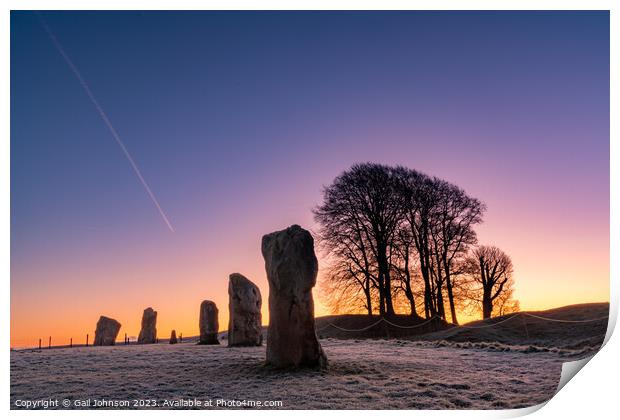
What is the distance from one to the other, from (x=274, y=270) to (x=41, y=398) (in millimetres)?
4903

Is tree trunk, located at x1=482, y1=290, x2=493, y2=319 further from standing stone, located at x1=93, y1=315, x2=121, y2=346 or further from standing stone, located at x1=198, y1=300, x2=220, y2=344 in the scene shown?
standing stone, located at x1=93, y1=315, x2=121, y2=346

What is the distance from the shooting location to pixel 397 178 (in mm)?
27000

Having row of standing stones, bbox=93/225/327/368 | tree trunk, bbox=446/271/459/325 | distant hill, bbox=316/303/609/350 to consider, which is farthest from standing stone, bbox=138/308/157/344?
row of standing stones, bbox=93/225/327/368

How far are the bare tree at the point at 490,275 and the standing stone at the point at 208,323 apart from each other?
11.1 m

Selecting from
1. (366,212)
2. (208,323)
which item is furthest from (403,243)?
(208,323)

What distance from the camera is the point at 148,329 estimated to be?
30484 mm

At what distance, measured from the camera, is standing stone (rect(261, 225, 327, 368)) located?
1230 cm

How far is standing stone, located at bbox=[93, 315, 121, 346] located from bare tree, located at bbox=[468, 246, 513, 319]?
56.2 feet

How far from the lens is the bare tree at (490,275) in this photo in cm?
2503

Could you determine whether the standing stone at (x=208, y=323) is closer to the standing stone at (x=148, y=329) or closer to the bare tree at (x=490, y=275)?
the standing stone at (x=148, y=329)

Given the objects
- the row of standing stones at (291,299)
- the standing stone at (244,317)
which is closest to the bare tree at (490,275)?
the standing stone at (244,317)

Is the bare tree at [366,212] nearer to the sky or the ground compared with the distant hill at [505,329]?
nearer to the sky
